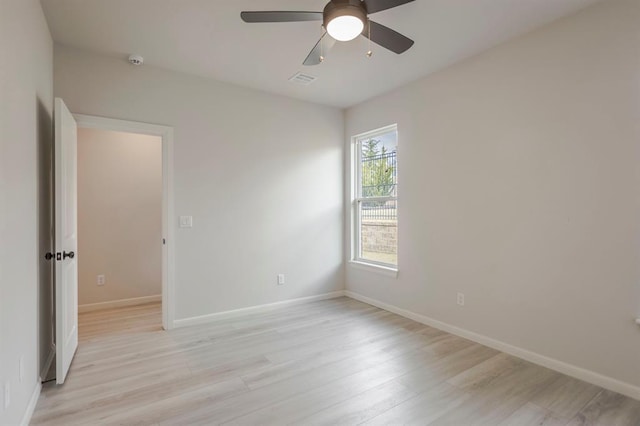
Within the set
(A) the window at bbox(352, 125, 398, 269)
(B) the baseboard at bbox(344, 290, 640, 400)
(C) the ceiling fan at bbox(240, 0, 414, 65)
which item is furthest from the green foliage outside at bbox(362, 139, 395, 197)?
(C) the ceiling fan at bbox(240, 0, 414, 65)

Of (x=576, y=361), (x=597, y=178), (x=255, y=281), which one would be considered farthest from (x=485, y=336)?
(x=255, y=281)

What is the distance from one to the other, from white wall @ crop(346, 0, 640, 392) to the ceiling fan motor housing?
175cm

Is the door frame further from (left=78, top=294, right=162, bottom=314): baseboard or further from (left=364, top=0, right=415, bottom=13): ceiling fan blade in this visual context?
(left=364, top=0, right=415, bottom=13): ceiling fan blade

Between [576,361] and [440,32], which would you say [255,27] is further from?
[576,361]

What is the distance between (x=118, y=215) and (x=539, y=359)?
4.88 m

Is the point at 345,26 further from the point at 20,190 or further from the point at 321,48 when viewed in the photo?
the point at 20,190

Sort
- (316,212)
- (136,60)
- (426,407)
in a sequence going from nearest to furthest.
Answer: (426,407) < (136,60) < (316,212)

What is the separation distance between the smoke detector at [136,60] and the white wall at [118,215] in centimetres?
138

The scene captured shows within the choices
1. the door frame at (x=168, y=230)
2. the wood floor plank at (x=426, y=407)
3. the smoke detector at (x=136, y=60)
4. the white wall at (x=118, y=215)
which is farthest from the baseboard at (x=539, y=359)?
the smoke detector at (x=136, y=60)

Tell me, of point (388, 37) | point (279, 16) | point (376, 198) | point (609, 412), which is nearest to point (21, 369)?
point (279, 16)

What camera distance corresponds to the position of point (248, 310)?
3.89 meters

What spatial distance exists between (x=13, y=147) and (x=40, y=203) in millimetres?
803

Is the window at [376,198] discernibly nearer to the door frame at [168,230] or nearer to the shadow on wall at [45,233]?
the door frame at [168,230]

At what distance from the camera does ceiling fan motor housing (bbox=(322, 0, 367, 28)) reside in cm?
177
